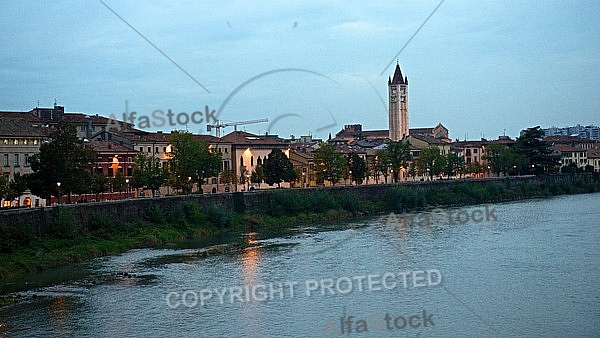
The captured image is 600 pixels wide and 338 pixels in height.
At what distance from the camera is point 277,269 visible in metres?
22.7

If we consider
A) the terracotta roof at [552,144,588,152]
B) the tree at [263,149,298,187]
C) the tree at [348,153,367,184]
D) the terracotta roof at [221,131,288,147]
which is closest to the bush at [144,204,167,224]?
the tree at [263,149,298,187]

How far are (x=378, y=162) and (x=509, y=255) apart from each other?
1428 inches

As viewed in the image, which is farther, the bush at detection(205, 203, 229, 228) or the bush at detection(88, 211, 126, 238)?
the bush at detection(205, 203, 229, 228)

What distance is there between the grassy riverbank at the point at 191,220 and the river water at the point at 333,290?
1.10 m

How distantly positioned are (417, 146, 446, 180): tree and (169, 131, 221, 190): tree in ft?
83.8

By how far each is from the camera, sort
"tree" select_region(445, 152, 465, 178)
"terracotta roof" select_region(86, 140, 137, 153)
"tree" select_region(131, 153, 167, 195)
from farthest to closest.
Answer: "tree" select_region(445, 152, 465, 178)
"terracotta roof" select_region(86, 140, 137, 153)
"tree" select_region(131, 153, 167, 195)

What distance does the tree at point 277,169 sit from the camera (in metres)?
50.3

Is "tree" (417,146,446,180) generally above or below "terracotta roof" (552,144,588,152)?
below

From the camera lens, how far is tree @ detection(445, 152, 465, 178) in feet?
220

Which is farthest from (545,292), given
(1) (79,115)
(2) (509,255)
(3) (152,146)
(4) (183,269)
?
(1) (79,115)

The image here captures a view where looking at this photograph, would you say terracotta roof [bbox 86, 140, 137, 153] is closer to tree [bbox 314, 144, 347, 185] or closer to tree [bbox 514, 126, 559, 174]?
tree [bbox 314, 144, 347, 185]

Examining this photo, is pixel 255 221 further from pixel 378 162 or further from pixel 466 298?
pixel 378 162

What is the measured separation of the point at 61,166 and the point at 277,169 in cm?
2080

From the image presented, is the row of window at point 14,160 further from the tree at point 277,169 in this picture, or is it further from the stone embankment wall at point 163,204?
the tree at point 277,169
